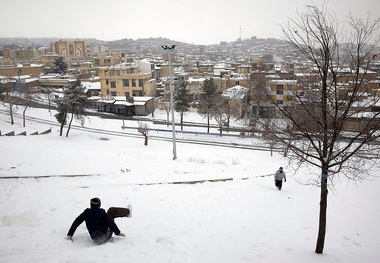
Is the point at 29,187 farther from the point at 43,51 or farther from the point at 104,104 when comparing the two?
the point at 43,51

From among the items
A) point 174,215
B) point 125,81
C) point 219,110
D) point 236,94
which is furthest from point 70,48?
point 174,215

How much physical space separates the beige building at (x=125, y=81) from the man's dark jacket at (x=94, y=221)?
53.3 metres

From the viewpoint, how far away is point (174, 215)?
942cm

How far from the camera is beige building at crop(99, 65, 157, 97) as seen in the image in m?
58.6

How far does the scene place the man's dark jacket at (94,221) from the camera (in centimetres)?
662

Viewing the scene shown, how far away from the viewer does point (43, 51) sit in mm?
142750

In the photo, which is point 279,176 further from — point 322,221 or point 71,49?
point 71,49

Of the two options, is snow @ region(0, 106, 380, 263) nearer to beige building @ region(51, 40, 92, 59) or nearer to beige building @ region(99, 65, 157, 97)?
beige building @ region(99, 65, 157, 97)

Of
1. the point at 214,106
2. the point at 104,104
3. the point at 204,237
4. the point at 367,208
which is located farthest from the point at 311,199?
the point at 104,104

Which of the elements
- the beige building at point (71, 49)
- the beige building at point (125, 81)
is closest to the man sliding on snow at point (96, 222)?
the beige building at point (125, 81)

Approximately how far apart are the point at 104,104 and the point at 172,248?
51.9 meters

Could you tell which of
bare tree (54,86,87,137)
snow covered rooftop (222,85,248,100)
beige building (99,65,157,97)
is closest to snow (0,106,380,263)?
bare tree (54,86,87,137)

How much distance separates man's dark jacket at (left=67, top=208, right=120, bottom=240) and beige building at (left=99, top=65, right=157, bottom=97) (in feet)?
175

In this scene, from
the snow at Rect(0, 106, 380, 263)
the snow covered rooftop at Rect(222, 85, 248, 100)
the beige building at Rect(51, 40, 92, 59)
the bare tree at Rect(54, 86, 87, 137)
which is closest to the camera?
the snow at Rect(0, 106, 380, 263)
